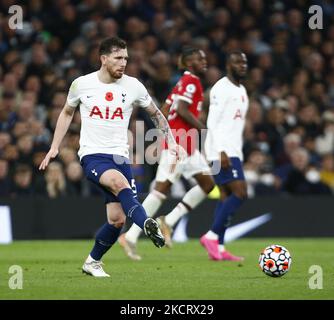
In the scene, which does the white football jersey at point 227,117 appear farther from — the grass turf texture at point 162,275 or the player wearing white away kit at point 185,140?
the grass turf texture at point 162,275

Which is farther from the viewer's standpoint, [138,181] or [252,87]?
[252,87]

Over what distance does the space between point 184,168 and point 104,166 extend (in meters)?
3.61

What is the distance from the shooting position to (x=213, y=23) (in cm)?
1988

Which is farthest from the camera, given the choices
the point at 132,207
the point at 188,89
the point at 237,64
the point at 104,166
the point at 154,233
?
the point at 188,89

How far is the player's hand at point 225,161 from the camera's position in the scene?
460 inches

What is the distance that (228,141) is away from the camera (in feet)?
38.6

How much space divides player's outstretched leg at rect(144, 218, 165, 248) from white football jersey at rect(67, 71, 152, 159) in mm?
1019

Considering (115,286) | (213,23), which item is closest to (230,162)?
(115,286)

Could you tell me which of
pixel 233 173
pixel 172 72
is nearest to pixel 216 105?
pixel 233 173

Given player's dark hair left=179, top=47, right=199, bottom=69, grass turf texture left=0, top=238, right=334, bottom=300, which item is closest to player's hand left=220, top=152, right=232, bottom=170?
grass turf texture left=0, top=238, right=334, bottom=300

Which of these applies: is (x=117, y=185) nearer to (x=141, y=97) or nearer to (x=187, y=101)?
(x=141, y=97)

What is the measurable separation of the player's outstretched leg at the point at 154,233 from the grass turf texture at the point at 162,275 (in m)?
0.37
